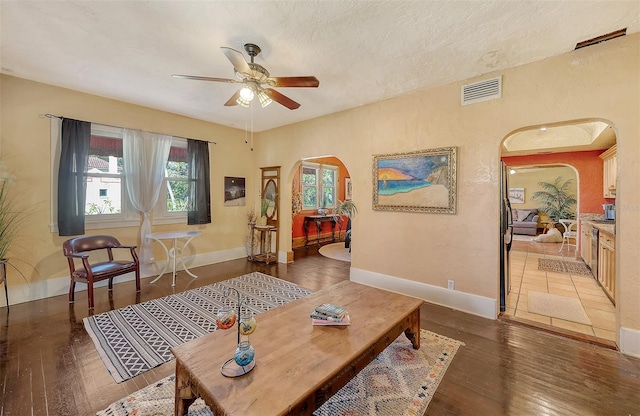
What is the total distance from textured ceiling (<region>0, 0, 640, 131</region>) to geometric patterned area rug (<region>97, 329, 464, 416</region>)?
9.20 ft

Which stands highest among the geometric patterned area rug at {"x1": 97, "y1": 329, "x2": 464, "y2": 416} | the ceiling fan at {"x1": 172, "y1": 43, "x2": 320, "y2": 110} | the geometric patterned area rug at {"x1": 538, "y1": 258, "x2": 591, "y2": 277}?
the ceiling fan at {"x1": 172, "y1": 43, "x2": 320, "y2": 110}

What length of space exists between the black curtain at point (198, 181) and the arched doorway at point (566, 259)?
490cm

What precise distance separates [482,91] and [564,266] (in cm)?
445

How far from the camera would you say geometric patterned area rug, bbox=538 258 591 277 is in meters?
4.77

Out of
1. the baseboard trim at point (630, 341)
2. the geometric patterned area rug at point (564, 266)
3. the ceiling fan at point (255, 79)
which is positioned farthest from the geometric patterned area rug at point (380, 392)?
the geometric patterned area rug at point (564, 266)

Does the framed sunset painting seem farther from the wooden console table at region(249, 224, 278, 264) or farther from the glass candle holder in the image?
the glass candle holder

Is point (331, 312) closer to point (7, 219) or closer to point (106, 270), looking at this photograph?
point (106, 270)

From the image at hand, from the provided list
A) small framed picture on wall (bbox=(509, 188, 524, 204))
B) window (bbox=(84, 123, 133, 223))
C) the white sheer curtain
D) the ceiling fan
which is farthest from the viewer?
small framed picture on wall (bbox=(509, 188, 524, 204))

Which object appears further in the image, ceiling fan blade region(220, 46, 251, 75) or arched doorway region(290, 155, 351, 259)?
arched doorway region(290, 155, 351, 259)

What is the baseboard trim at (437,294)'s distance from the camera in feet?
9.84

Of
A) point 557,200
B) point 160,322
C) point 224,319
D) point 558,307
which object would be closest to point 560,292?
point 558,307

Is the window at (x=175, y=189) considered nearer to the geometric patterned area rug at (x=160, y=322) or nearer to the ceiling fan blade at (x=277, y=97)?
the geometric patterned area rug at (x=160, y=322)

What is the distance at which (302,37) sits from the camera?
7.64 feet

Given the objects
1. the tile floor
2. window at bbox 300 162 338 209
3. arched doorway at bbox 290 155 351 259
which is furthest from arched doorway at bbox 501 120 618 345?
window at bbox 300 162 338 209
